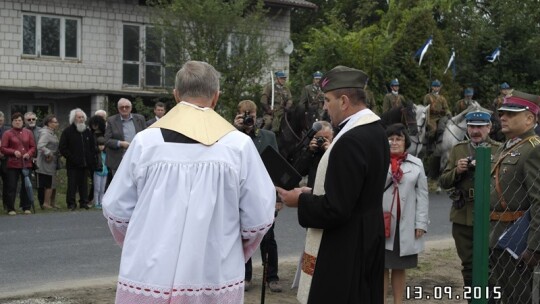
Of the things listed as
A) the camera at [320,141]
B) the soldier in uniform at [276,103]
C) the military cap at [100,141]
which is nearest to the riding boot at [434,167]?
the soldier in uniform at [276,103]

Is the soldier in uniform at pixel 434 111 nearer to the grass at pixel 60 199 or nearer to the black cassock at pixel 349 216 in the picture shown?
the grass at pixel 60 199

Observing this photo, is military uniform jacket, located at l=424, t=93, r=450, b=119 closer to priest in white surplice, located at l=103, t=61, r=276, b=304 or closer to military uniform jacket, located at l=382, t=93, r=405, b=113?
military uniform jacket, located at l=382, t=93, r=405, b=113

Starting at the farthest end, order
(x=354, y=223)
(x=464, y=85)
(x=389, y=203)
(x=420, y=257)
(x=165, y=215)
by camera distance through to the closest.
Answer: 1. (x=464, y=85)
2. (x=420, y=257)
3. (x=389, y=203)
4. (x=354, y=223)
5. (x=165, y=215)

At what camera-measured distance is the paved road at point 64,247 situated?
9375mm

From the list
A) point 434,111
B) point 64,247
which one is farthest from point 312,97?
point 64,247

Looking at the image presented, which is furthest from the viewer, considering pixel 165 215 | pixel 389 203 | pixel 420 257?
pixel 420 257

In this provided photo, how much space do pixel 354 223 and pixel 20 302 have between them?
14.2 feet

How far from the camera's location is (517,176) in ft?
20.5

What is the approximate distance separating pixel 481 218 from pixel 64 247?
7.52 m

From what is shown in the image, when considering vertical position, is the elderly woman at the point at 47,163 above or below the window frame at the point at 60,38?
below

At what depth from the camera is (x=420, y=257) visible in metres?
11.3

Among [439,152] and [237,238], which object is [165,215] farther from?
[439,152]

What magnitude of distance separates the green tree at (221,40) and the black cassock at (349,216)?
1606 cm

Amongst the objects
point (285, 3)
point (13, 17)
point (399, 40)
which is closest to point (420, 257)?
point (399, 40)
